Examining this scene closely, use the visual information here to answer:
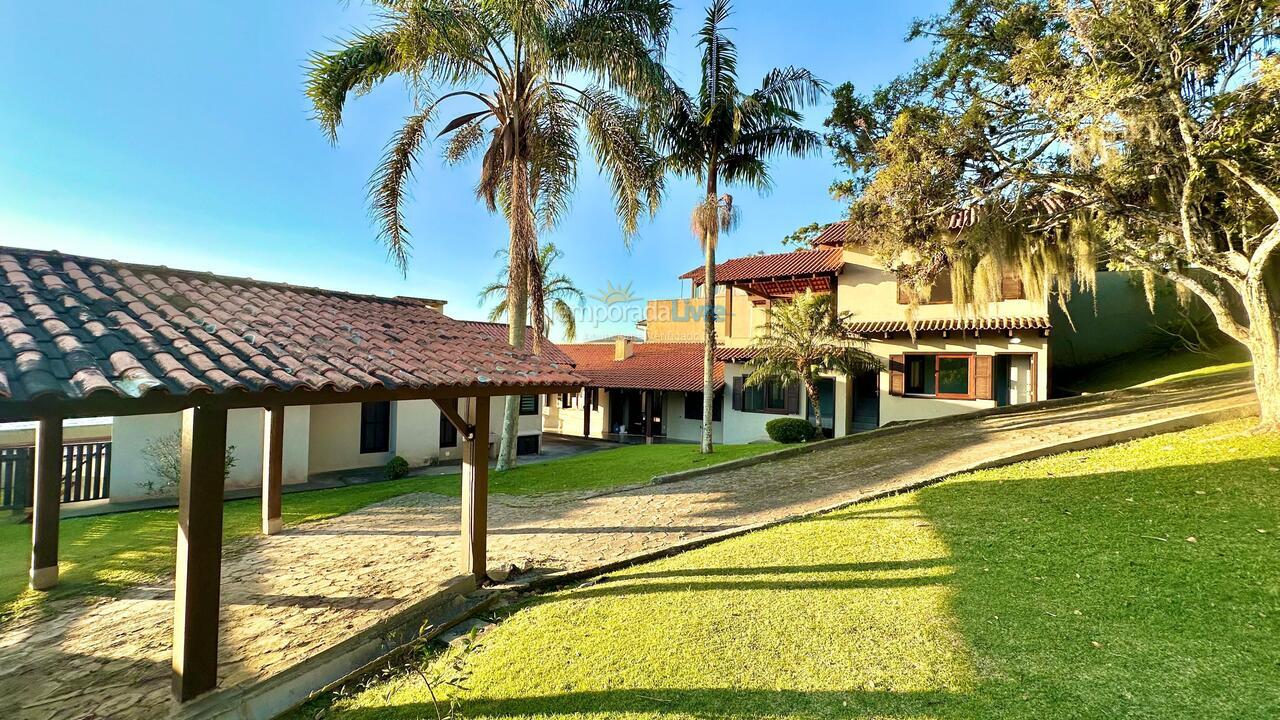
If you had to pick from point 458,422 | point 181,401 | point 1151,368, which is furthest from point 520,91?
point 1151,368

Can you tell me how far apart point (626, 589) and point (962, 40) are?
11.3 metres

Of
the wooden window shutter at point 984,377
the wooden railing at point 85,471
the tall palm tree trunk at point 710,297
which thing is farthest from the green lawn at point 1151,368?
the wooden railing at point 85,471

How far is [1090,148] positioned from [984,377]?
932 cm

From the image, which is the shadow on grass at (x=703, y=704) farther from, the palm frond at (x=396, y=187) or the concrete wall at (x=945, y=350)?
the concrete wall at (x=945, y=350)

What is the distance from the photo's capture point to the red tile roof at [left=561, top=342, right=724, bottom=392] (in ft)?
71.1

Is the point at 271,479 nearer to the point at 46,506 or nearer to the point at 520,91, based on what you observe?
the point at 46,506

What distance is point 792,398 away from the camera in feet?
59.9

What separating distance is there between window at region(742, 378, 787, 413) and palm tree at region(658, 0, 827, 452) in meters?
5.18

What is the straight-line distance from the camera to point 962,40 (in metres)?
9.58

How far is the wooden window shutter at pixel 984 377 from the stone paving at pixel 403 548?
177 cm

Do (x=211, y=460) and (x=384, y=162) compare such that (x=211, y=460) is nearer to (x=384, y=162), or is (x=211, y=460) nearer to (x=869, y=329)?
(x=384, y=162)

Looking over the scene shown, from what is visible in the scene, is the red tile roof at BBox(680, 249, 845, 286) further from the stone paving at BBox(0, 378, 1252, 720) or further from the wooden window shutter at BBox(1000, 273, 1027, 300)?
the stone paving at BBox(0, 378, 1252, 720)

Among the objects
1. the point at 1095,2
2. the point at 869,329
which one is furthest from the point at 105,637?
the point at 869,329

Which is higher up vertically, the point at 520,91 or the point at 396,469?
the point at 520,91
